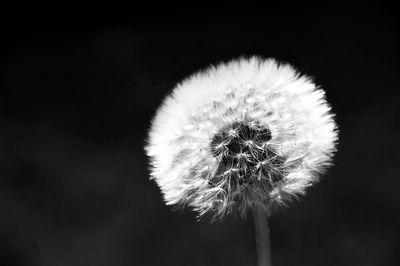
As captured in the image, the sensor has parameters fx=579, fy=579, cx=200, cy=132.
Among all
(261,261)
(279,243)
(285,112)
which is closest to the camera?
(261,261)

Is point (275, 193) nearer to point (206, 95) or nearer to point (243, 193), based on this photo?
point (243, 193)

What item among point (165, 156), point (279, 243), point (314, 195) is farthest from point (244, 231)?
point (165, 156)

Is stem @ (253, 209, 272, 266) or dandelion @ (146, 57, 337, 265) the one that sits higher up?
dandelion @ (146, 57, 337, 265)

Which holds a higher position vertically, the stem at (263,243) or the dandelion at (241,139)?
the dandelion at (241,139)

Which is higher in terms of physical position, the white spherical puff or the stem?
the white spherical puff

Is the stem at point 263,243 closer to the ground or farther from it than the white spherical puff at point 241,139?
closer to the ground

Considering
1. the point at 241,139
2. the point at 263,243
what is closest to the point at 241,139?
the point at 241,139

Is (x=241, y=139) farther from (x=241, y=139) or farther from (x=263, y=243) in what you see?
(x=263, y=243)
